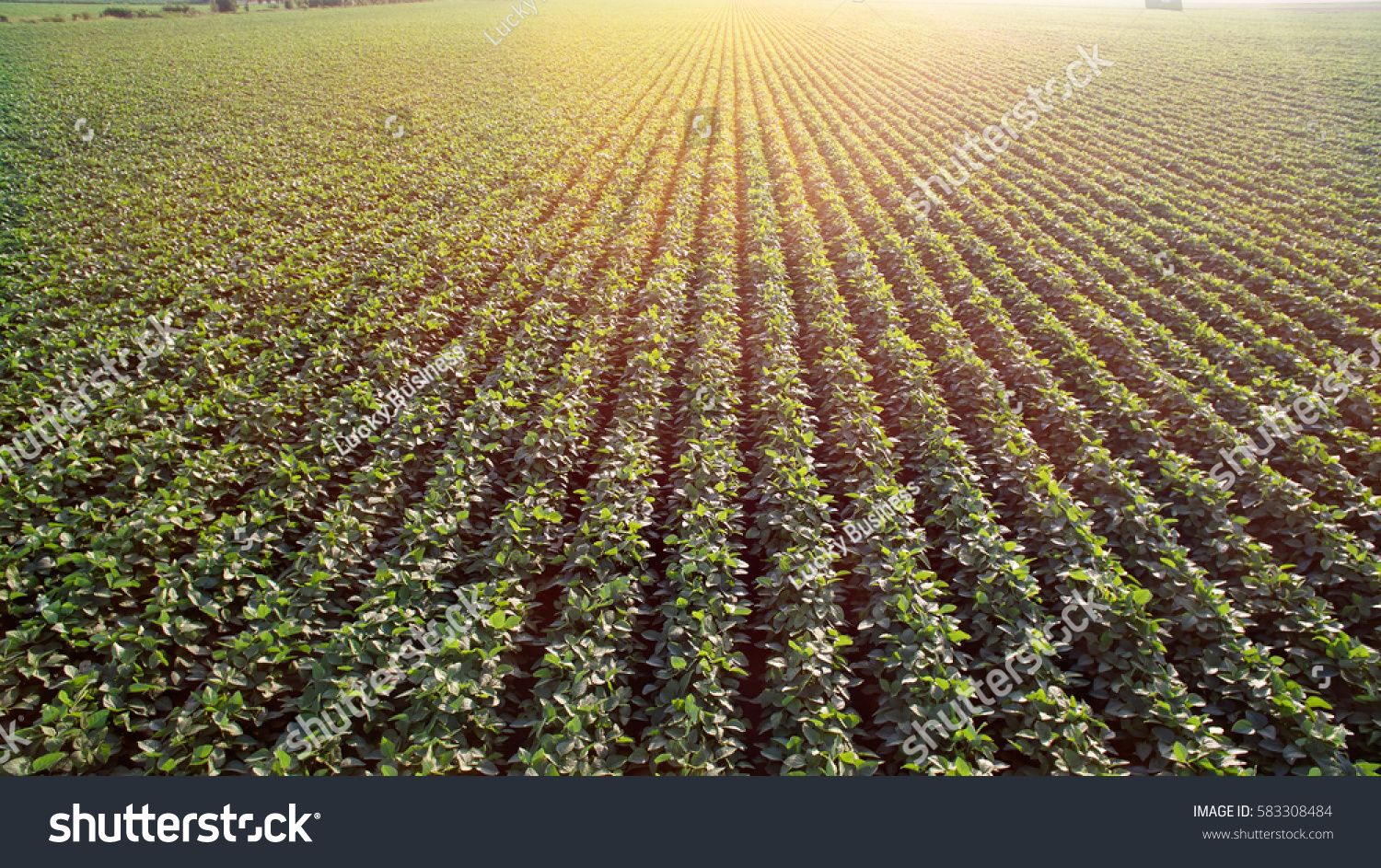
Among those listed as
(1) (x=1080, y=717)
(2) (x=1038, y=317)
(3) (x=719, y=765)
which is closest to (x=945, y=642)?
(1) (x=1080, y=717)

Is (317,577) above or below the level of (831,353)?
below

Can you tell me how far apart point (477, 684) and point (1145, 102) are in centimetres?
3345

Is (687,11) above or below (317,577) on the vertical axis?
above

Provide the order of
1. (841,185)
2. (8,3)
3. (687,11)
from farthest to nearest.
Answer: (687,11) < (8,3) < (841,185)

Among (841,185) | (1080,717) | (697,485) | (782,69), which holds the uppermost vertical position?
(782,69)

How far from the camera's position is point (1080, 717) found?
3.89 meters

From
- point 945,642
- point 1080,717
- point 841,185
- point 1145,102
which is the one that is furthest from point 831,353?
point 1145,102

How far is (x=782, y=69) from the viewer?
34.7 metres

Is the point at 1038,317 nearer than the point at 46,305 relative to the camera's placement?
No

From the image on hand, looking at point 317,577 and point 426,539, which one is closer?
point 317,577

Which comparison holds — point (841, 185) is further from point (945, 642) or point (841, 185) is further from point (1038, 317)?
point (945, 642)

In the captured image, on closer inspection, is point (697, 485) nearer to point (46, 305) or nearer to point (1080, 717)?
point (1080, 717)

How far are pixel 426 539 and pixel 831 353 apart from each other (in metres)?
5.36

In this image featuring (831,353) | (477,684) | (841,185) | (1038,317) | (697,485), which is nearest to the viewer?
(477,684)
